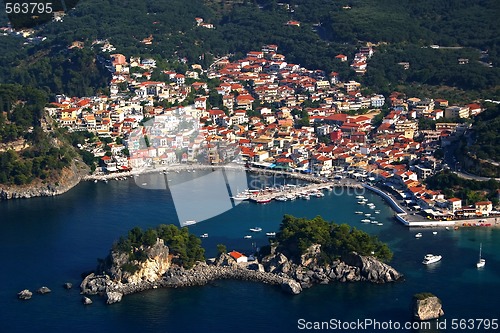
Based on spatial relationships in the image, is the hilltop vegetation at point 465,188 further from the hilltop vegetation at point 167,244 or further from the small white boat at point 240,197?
the hilltop vegetation at point 167,244

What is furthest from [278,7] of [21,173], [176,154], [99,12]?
[21,173]

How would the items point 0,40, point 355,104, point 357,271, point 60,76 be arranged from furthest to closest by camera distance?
point 0,40 → point 60,76 → point 355,104 → point 357,271

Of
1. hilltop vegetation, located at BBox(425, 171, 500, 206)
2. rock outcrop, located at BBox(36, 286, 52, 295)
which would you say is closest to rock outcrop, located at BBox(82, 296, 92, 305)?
rock outcrop, located at BBox(36, 286, 52, 295)

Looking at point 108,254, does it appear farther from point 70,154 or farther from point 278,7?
point 278,7

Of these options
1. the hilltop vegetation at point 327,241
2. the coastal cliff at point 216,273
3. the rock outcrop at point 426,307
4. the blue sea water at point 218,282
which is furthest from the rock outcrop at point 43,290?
the rock outcrop at point 426,307

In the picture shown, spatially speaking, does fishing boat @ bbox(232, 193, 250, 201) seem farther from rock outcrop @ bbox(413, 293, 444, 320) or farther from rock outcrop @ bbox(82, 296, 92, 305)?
rock outcrop @ bbox(413, 293, 444, 320)

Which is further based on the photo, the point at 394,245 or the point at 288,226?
the point at 394,245

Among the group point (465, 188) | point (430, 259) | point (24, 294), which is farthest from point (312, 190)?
point (24, 294)

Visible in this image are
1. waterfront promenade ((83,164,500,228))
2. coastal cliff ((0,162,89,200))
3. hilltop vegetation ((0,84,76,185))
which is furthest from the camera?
hilltop vegetation ((0,84,76,185))
